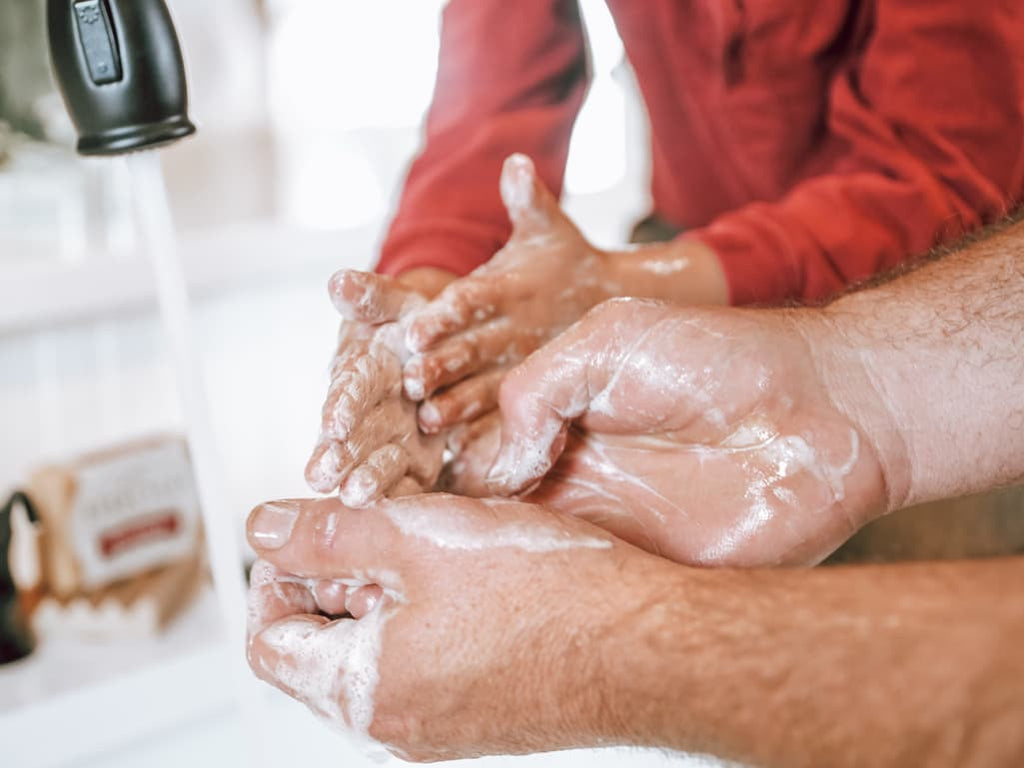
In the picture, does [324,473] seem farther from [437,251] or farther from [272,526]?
[437,251]

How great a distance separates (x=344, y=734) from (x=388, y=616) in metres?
0.09

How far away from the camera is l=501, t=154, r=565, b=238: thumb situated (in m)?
0.82

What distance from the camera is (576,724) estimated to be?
1.80 feet

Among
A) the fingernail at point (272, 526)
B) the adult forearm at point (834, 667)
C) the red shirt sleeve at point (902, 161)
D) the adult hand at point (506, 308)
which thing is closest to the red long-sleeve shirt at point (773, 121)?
the red shirt sleeve at point (902, 161)

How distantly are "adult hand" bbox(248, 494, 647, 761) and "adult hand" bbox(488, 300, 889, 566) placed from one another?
8 cm

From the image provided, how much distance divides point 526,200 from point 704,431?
28 centimetres

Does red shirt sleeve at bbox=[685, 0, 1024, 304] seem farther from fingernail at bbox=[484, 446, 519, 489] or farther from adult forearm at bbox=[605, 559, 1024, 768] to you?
adult forearm at bbox=[605, 559, 1024, 768]

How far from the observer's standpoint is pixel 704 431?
0.69m

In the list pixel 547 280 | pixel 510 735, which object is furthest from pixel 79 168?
pixel 510 735

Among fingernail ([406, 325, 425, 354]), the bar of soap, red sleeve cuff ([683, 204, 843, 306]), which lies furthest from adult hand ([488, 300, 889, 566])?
the bar of soap

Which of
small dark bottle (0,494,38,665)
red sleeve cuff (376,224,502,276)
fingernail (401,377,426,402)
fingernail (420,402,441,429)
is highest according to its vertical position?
red sleeve cuff (376,224,502,276)

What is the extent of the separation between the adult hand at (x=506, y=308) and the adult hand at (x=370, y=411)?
17mm

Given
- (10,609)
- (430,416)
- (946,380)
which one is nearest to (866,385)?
(946,380)

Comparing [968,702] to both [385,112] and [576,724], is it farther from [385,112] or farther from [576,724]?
[385,112]
